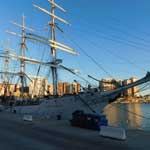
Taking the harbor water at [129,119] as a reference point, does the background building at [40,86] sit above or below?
above

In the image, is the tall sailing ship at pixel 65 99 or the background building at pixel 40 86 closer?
the tall sailing ship at pixel 65 99

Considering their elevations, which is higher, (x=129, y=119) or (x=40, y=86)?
(x=40, y=86)

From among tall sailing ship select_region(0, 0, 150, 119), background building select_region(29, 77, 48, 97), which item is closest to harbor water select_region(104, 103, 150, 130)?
tall sailing ship select_region(0, 0, 150, 119)

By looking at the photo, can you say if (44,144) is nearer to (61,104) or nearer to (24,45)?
(61,104)

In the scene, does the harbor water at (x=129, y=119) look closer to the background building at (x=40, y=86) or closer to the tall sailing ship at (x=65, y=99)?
the tall sailing ship at (x=65, y=99)

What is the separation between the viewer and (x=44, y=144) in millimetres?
14375

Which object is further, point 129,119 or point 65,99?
point 129,119

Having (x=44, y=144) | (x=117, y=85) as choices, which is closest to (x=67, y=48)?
(x=117, y=85)

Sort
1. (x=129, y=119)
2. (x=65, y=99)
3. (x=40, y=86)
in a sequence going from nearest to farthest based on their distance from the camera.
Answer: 1. (x=65, y=99)
2. (x=129, y=119)
3. (x=40, y=86)

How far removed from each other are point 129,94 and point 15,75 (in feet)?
126

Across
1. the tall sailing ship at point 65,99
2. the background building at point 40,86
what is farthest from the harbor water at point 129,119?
the background building at point 40,86

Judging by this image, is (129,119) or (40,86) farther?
(40,86)

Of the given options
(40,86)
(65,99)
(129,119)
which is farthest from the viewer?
→ (40,86)

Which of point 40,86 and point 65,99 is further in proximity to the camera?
point 40,86
